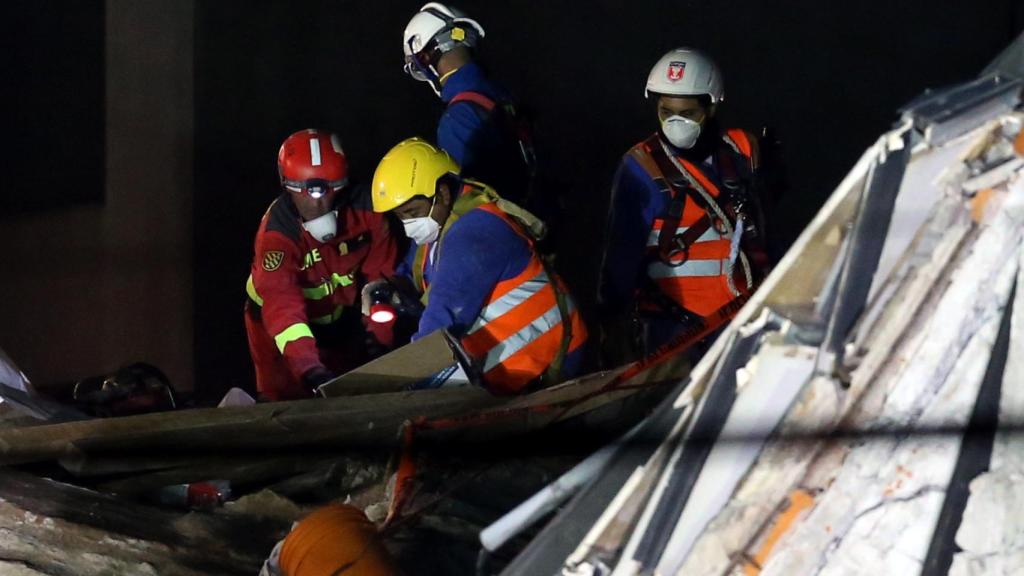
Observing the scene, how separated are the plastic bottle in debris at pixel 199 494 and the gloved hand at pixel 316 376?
0.97 m

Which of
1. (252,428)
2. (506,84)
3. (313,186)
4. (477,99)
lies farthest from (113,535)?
(506,84)

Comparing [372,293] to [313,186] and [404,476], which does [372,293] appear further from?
[404,476]

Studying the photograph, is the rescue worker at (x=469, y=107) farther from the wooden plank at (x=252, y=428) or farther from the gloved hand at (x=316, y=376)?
the wooden plank at (x=252, y=428)

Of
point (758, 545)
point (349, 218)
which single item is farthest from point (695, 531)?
point (349, 218)

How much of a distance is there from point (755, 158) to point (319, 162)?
1602mm

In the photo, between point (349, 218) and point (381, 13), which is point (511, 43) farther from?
point (349, 218)

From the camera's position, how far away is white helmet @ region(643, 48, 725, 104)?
15.4 feet

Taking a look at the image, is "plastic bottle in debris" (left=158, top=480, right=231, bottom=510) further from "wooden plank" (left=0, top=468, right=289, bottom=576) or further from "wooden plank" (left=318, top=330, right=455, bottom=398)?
"wooden plank" (left=318, top=330, right=455, bottom=398)

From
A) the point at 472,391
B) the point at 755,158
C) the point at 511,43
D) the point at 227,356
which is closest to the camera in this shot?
the point at 472,391

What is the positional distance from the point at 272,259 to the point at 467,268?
1.29 m

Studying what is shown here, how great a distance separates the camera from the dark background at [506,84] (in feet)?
21.3

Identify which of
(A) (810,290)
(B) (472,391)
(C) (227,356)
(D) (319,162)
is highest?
(A) (810,290)

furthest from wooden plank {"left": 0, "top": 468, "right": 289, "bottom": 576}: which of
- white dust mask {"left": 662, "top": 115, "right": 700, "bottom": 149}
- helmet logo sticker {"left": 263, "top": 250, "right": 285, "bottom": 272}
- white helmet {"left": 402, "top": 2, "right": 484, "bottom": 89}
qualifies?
white helmet {"left": 402, "top": 2, "right": 484, "bottom": 89}

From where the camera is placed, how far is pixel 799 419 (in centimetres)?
203
